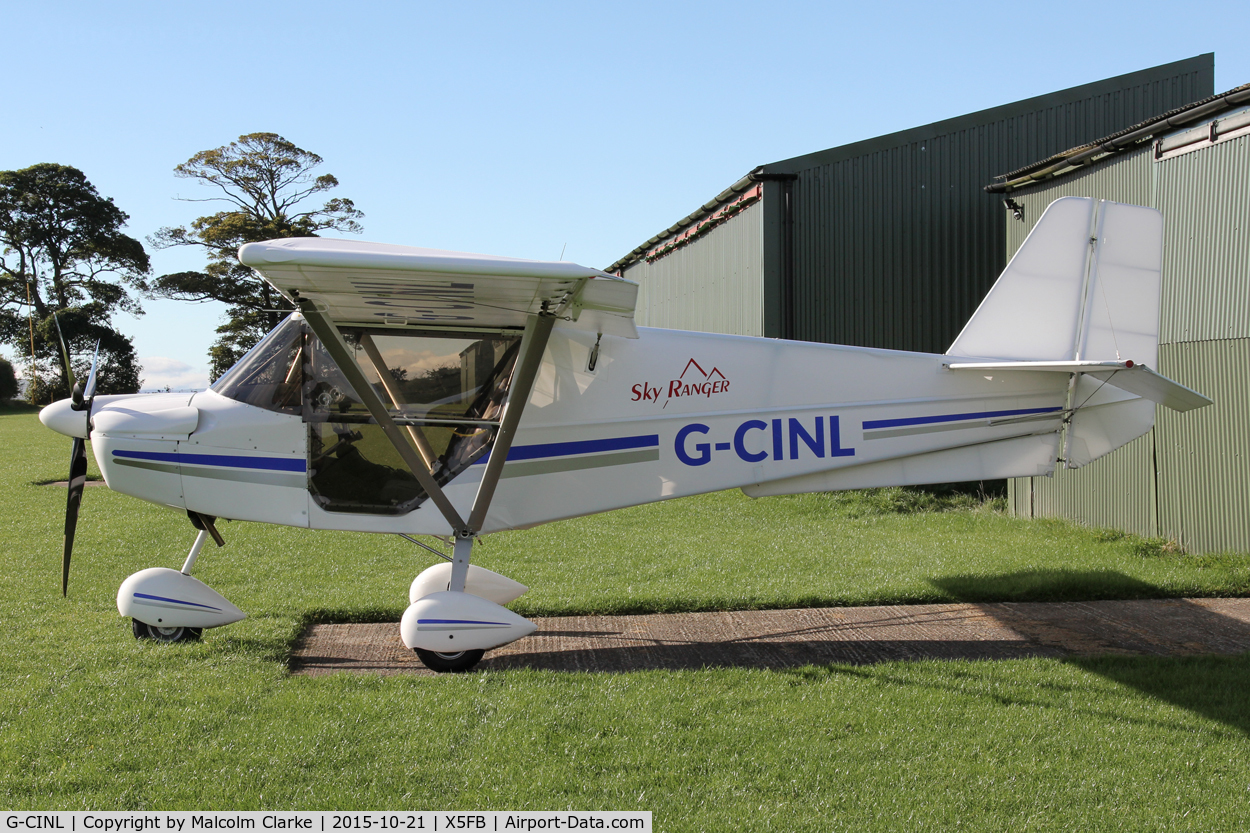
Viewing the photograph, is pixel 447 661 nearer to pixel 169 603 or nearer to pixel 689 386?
pixel 169 603

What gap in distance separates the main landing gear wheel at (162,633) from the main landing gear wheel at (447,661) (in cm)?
169

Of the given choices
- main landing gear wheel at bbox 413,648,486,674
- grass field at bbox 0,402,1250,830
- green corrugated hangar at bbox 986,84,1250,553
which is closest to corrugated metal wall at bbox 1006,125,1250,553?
green corrugated hangar at bbox 986,84,1250,553

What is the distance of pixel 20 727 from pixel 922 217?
11.5 meters

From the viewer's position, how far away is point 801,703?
4586mm

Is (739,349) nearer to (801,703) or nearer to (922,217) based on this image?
(801,703)

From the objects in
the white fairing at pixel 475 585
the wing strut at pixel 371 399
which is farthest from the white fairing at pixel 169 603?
the wing strut at pixel 371 399

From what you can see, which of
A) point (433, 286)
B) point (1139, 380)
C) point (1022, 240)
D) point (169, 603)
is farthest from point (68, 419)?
point (1022, 240)

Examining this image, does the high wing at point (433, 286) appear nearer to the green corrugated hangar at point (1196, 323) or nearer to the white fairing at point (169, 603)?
the white fairing at point (169, 603)

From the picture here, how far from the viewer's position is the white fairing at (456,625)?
5.08m

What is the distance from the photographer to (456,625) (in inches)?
201

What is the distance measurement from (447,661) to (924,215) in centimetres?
971

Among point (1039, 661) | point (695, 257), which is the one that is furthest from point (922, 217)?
point (1039, 661)

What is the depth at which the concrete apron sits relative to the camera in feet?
18.2

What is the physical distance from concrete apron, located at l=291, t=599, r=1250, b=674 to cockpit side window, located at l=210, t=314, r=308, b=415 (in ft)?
5.45
